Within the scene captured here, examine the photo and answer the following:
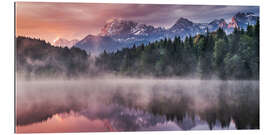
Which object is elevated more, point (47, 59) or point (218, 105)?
point (47, 59)

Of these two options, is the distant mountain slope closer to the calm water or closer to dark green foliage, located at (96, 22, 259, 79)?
dark green foliage, located at (96, 22, 259, 79)

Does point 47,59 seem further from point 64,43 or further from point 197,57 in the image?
point 197,57

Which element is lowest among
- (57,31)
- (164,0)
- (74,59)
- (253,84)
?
(253,84)

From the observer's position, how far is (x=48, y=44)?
718 centimetres

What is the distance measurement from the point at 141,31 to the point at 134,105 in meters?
1.56

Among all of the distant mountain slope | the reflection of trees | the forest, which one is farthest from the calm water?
the distant mountain slope

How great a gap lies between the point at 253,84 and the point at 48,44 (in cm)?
443

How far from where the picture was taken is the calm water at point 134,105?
23.0 feet

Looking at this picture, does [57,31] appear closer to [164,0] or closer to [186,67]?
[164,0]

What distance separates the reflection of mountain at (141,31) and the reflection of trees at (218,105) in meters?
1.14

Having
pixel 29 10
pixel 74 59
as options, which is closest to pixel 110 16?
pixel 74 59

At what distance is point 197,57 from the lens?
Result: 755cm

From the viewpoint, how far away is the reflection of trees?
734cm

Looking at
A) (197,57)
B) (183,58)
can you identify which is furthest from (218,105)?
(183,58)
